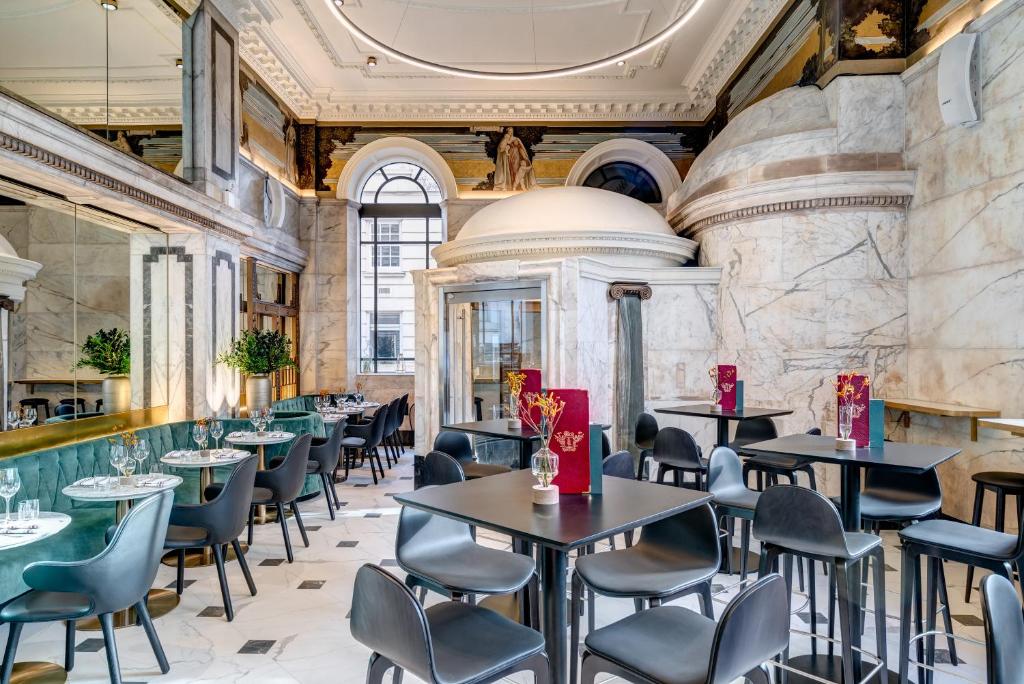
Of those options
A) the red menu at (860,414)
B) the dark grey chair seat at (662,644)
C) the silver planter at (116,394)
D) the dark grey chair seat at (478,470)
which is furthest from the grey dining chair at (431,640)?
the silver planter at (116,394)

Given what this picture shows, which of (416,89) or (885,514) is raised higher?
(416,89)

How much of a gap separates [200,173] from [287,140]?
375cm

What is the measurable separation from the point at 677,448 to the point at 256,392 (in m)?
4.44

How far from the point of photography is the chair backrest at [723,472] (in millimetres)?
3326

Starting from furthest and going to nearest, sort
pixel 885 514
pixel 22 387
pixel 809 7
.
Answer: pixel 809 7 → pixel 22 387 → pixel 885 514

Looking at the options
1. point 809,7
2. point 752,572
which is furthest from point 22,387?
point 809,7

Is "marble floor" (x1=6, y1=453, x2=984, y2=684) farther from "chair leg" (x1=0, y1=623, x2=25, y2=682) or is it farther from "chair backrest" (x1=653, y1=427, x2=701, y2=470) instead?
"chair backrest" (x1=653, y1=427, x2=701, y2=470)

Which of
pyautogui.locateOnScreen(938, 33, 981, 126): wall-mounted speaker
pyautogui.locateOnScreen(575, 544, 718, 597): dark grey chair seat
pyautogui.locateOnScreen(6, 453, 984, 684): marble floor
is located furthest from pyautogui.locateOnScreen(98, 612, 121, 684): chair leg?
pyautogui.locateOnScreen(938, 33, 981, 126): wall-mounted speaker

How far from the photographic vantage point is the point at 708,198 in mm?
6453

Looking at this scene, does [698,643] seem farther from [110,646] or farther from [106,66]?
[106,66]

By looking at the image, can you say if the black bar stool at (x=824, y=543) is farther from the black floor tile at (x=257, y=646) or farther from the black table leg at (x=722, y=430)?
the black floor tile at (x=257, y=646)

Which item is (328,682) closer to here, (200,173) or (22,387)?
(22,387)

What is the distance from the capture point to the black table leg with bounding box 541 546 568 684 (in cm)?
202

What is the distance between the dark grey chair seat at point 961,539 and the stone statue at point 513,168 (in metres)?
8.24
